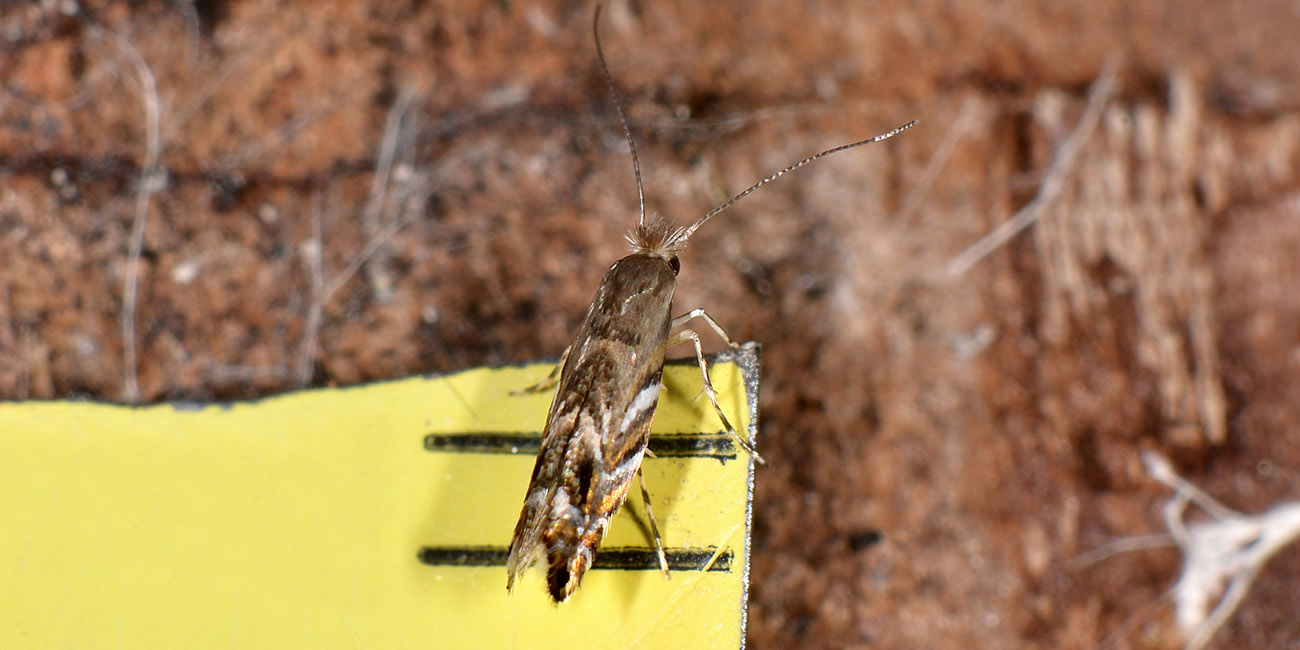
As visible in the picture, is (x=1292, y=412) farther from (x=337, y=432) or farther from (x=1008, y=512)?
(x=337, y=432)

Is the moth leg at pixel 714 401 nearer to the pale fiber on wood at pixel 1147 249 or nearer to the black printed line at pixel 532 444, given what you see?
the black printed line at pixel 532 444

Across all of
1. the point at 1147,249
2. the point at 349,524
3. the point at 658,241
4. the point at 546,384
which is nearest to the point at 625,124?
the point at 658,241

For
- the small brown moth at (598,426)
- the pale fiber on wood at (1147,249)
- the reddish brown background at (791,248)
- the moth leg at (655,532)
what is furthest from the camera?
the pale fiber on wood at (1147,249)

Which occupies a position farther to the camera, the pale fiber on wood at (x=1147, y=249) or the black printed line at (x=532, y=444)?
the pale fiber on wood at (x=1147, y=249)

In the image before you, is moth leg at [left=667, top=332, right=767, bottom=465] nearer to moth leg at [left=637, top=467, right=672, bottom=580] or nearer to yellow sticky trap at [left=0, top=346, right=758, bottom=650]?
yellow sticky trap at [left=0, top=346, right=758, bottom=650]

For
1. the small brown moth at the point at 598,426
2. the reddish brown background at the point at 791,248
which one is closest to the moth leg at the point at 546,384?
the small brown moth at the point at 598,426

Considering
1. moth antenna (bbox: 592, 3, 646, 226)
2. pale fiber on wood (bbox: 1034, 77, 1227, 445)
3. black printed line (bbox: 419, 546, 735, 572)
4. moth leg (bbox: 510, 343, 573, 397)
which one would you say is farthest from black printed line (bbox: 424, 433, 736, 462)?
pale fiber on wood (bbox: 1034, 77, 1227, 445)

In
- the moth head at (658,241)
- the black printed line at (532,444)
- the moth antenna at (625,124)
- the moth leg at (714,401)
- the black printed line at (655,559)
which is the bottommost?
the black printed line at (655,559)
